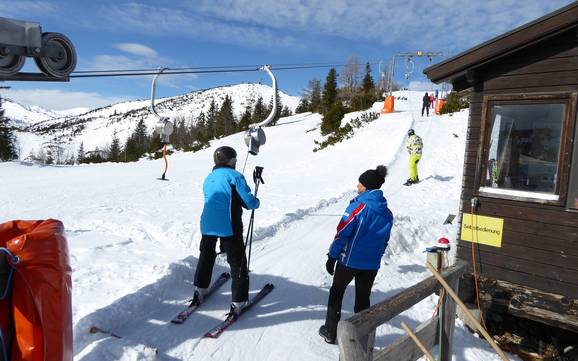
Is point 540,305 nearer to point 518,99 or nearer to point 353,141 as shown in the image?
point 518,99

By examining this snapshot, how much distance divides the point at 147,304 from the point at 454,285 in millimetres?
3487

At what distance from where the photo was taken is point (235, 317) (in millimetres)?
4383

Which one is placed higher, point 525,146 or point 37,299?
point 525,146

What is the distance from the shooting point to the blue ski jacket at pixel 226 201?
4219 mm

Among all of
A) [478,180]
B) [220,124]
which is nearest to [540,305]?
[478,180]

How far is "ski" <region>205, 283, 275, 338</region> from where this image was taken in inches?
161

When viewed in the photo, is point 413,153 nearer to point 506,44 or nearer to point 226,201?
point 506,44

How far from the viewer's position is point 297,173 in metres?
17.7

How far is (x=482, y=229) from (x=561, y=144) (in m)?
1.48

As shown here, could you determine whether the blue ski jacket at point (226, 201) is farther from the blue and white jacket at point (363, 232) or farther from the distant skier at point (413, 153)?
the distant skier at point (413, 153)

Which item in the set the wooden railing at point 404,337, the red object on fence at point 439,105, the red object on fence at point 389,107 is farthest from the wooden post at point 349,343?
the red object on fence at point 439,105

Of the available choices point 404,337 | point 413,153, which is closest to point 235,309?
point 404,337

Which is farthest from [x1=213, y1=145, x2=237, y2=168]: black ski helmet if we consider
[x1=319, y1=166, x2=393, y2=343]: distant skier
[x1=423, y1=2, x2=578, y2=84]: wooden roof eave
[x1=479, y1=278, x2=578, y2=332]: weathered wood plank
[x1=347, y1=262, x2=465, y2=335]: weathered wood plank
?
[x1=479, y1=278, x2=578, y2=332]: weathered wood plank

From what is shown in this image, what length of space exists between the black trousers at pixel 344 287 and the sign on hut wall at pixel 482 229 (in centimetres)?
230
